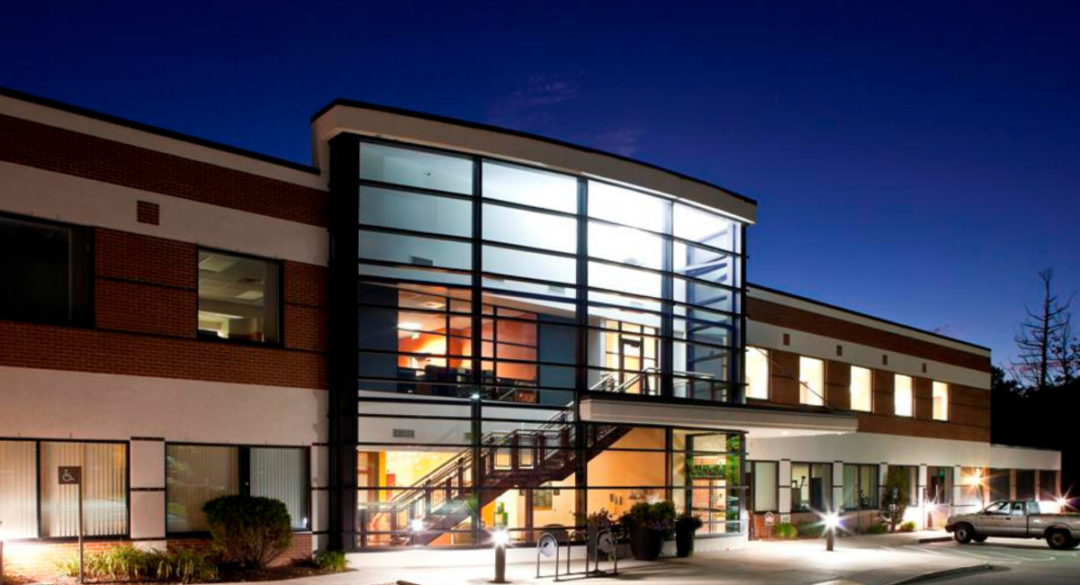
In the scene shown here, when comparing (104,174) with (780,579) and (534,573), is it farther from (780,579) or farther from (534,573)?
(780,579)

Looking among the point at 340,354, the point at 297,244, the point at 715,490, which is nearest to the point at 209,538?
the point at 340,354

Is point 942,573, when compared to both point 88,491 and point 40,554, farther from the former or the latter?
point 40,554

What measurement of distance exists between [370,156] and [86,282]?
22.2ft

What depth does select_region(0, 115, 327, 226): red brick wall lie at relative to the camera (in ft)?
59.3

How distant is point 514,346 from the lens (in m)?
27.4

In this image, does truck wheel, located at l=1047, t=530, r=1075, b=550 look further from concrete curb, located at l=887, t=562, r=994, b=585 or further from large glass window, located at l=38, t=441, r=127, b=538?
large glass window, located at l=38, t=441, r=127, b=538

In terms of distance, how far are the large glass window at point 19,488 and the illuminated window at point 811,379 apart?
25564mm

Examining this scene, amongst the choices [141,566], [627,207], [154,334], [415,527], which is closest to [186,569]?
[141,566]

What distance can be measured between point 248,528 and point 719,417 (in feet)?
40.6

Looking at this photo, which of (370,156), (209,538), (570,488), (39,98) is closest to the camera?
(39,98)

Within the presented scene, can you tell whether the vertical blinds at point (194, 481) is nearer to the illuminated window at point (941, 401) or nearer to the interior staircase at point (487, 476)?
the interior staircase at point (487, 476)

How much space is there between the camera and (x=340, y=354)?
21.8 m

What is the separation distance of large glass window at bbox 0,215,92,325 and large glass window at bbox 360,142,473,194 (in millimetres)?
6357

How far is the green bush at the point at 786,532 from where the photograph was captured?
107 feet
